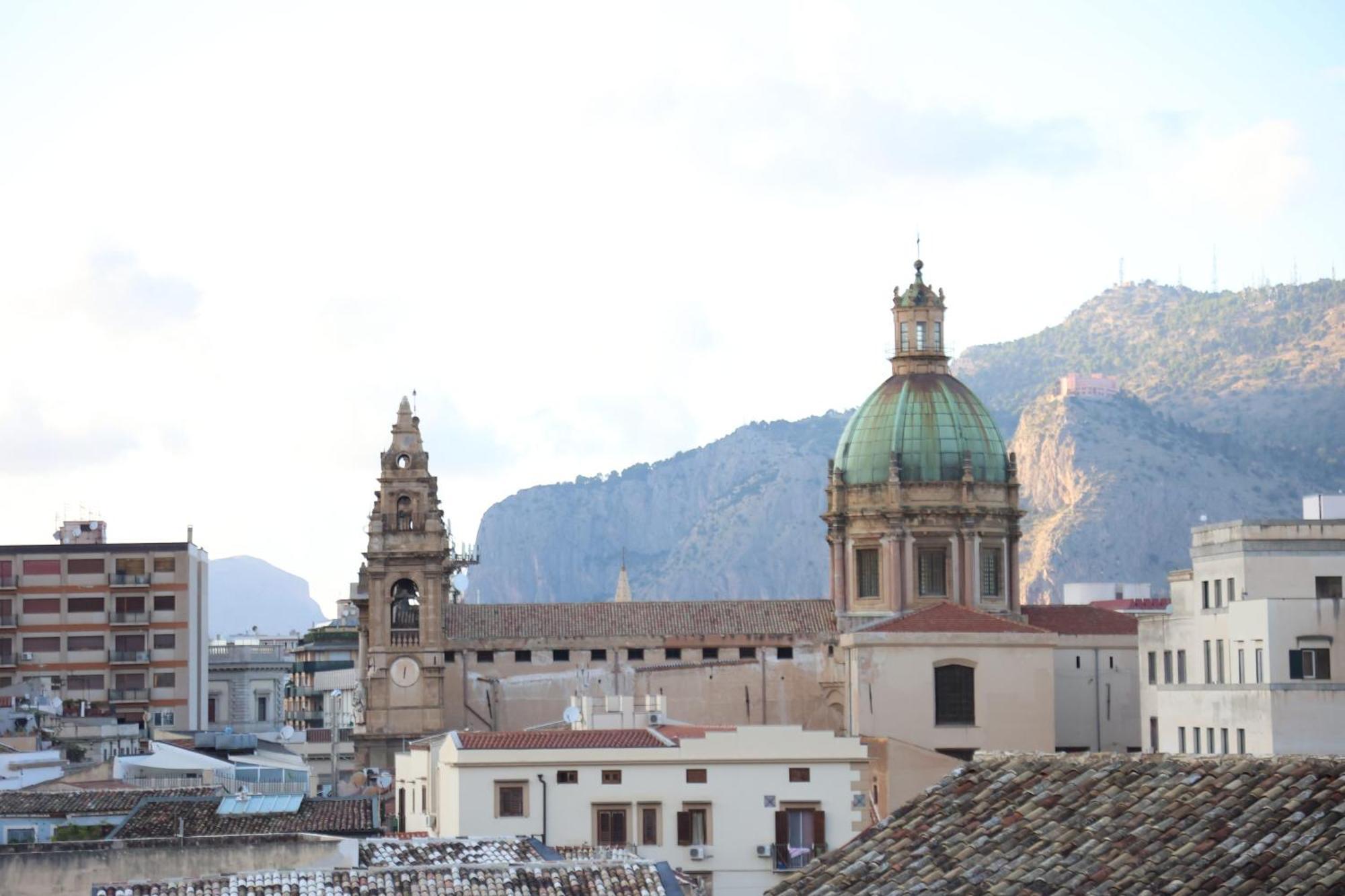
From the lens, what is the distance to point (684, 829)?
61594 millimetres

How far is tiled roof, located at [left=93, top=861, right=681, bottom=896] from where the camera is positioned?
1554 inches

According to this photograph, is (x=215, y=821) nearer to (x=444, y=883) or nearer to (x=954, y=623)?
(x=444, y=883)

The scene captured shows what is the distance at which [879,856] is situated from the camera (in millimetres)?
23000

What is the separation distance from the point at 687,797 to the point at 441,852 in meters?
18.7

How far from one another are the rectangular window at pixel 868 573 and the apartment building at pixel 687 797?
46543 mm

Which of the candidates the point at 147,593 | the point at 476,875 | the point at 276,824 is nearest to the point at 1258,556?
the point at 276,824

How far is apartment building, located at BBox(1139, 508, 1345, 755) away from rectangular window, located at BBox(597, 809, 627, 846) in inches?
605

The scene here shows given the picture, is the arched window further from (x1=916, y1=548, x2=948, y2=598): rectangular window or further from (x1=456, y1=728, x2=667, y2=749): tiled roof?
(x1=456, y1=728, x2=667, y2=749): tiled roof

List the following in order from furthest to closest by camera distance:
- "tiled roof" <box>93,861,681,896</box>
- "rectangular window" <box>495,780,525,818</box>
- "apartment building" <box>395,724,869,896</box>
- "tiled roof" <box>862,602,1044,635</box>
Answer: "tiled roof" <box>862,602,1044,635</box>, "rectangular window" <box>495,780,525,818</box>, "apartment building" <box>395,724,869,896</box>, "tiled roof" <box>93,861,681,896</box>

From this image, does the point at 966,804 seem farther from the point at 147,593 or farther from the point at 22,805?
the point at 147,593

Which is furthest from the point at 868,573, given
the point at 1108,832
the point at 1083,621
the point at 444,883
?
the point at 1108,832

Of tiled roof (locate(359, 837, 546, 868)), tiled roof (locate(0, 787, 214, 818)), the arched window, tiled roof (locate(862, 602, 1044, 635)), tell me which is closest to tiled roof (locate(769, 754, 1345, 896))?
tiled roof (locate(359, 837, 546, 868))

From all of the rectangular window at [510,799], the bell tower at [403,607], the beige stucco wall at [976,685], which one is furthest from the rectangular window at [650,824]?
the bell tower at [403,607]

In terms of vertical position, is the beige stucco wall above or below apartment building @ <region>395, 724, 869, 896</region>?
above
